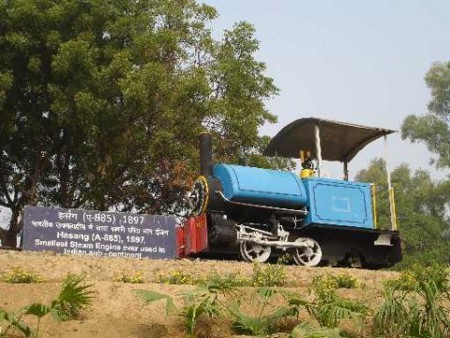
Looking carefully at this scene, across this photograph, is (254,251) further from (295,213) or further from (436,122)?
(436,122)

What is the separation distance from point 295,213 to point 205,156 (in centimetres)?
228

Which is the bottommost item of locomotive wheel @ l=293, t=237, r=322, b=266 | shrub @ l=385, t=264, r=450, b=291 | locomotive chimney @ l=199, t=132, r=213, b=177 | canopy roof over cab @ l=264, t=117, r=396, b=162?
shrub @ l=385, t=264, r=450, b=291

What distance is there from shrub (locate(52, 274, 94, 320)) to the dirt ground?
0.14 meters

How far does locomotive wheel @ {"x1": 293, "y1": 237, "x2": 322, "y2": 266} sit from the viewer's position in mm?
14562

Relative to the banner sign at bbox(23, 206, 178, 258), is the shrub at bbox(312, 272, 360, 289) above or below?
below

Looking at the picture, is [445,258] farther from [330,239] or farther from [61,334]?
[61,334]

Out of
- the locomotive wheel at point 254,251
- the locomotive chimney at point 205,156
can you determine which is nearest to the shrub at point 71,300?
the locomotive wheel at point 254,251

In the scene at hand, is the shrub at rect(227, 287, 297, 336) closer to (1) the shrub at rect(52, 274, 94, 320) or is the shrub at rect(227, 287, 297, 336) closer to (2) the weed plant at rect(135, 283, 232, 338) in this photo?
(2) the weed plant at rect(135, 283, 232, 338)

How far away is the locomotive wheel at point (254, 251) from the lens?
14.0m

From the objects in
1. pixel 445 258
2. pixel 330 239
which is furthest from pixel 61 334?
pixel 445 258

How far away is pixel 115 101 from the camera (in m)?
20.8

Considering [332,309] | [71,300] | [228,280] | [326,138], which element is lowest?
[332,309]

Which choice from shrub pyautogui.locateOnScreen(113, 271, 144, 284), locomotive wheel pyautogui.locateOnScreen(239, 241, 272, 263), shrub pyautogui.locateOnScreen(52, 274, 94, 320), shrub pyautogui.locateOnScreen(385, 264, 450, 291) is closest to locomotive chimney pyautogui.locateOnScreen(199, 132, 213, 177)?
locomotive wheel pyautogui.locateOnScreen(239, 241, 272, 263)

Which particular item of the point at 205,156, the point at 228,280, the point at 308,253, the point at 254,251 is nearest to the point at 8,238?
the point at 205,156
